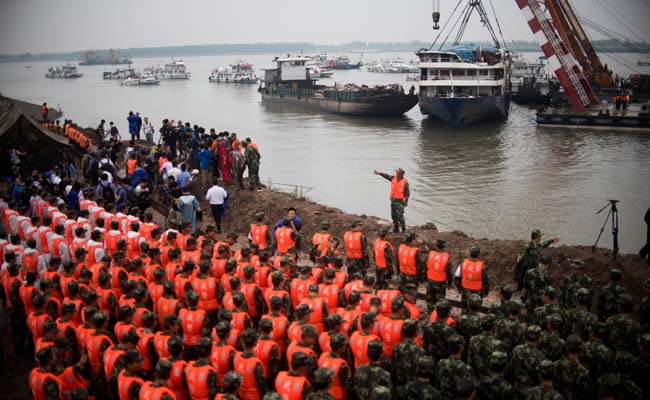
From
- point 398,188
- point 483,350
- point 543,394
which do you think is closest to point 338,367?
point 483,350

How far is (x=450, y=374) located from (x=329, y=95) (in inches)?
1723

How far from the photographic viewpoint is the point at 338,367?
5.64 metres

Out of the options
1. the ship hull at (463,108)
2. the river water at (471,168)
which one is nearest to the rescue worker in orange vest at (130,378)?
the river water at (471,168)

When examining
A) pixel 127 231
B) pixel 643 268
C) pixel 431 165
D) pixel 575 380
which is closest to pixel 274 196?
pixel 127 231

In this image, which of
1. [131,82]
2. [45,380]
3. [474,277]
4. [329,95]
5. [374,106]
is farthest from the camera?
[131,82]

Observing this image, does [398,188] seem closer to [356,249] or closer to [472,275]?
[356,249]

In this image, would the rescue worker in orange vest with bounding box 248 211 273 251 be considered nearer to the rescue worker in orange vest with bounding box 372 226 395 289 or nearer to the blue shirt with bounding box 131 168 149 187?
the rescue worker in orange vest with bounding box 372 226 395 289

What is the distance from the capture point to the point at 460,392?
16.2 feet

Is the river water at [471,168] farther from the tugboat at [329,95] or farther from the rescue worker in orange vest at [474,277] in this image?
the rescue worker in orange vest at [474,277]

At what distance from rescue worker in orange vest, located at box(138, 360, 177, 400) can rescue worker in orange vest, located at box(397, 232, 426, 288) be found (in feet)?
14.8

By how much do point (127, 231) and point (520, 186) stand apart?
17253 mm

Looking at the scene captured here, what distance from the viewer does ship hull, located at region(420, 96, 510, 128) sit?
3697cm

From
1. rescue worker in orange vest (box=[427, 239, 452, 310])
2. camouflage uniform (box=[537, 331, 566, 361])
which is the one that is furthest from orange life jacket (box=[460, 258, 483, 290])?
camouflage uniform (box=[537, 331, 566, 361])

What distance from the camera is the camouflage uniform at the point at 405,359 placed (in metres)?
5.85
